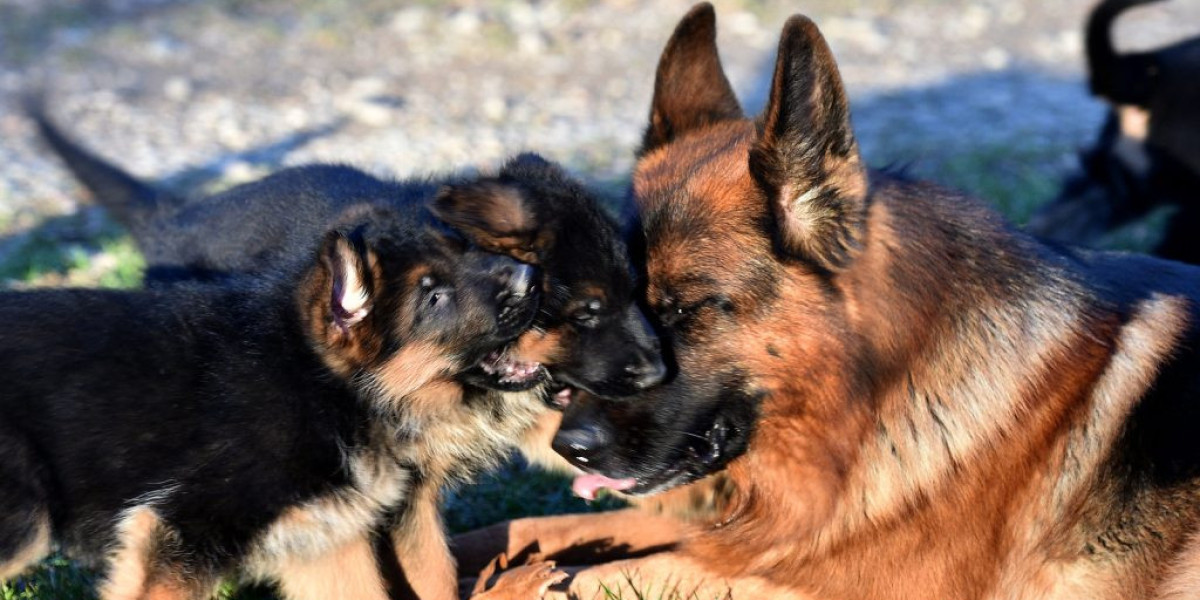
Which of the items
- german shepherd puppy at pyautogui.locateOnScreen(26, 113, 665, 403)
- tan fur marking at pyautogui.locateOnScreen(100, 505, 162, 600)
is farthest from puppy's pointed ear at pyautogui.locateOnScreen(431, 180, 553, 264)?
tan fur marking at pyautogui.locateOnScreen(100, 505, 162, 600)

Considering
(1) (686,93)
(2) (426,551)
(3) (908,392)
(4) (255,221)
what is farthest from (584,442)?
(4) (255,221)

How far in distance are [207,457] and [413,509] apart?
73 cm

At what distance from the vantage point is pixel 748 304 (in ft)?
11.5

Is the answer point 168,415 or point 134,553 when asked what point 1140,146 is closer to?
point 168,415

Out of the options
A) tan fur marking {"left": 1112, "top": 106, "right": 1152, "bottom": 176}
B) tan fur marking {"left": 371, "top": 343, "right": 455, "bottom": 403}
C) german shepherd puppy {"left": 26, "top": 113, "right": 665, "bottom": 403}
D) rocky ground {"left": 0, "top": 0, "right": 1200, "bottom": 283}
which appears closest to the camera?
german shepherd puppy {"left": 26, "top": 113, "right": 665, "bottom": 403}

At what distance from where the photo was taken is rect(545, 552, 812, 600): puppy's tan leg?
3898 mm

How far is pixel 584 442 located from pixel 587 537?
84cm

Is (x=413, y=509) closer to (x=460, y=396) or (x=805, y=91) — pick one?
Answer: (x=460, y=396)

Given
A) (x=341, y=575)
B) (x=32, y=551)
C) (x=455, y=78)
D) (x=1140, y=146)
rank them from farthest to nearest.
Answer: (x=455, y=78) < (x=1140, y=146) < (x=341, y=575) < (x=32, y=551)

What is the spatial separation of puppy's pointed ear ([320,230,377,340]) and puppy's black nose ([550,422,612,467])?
0.74 meters

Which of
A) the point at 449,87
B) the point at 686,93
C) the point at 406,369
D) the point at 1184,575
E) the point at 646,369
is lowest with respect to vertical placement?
the point at 449,87

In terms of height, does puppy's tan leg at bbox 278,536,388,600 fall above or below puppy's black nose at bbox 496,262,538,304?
below

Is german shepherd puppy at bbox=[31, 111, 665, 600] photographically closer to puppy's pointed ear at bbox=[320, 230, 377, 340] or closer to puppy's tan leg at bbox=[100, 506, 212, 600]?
puppy's pointed ear at bbox=[320, 230, 377, 340]

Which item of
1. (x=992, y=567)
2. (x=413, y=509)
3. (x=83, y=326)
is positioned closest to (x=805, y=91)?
(x=992, y=567)
